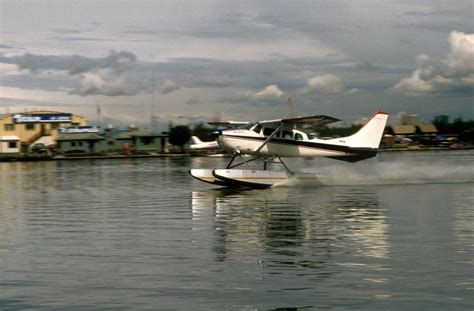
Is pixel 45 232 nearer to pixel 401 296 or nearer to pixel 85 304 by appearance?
pixel 85 304

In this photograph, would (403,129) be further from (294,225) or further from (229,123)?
(294,225)

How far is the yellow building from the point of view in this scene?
11031 centimetres

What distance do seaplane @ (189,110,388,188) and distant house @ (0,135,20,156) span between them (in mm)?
73270

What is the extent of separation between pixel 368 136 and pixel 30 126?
9035 centimetres

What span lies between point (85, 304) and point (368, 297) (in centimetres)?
342

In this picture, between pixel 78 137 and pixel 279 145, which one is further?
pixel 78 137

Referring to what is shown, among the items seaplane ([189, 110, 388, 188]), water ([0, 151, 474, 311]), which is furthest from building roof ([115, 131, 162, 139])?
water ([0, 151, 474, 311])

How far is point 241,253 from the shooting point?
1222 centimetres

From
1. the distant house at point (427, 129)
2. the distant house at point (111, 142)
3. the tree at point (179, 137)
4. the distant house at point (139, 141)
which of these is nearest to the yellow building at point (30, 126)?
the distant house at point (111, 142)

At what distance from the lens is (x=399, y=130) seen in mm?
147500

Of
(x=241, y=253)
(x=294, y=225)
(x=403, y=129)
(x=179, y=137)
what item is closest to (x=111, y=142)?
(x=179, y=137)

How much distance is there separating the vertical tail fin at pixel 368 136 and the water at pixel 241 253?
19.8 feet

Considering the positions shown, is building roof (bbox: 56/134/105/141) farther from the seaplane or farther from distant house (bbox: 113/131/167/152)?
the seaplane

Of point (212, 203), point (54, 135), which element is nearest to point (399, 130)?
point (54, 135)
